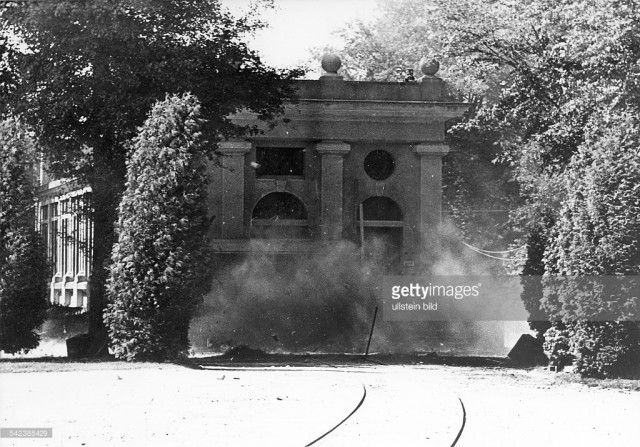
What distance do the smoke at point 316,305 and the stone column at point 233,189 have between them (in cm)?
76

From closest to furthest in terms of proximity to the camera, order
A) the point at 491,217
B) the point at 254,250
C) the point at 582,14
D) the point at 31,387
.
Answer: the point at 31,387 < the point at 582,14 < the point at 254,250 < the point at 491,217

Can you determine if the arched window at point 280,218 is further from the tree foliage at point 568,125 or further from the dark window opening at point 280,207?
the tree foliage at point 568,125

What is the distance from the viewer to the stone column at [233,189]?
31.8 meters

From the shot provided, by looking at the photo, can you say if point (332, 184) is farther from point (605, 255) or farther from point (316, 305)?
point (605, 255)

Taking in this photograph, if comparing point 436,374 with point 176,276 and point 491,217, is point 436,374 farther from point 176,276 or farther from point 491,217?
point 491,217

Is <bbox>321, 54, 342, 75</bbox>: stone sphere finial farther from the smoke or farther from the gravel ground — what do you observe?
the gravel ground

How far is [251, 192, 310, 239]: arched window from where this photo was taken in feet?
106

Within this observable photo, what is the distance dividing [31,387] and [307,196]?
1710 centimetres

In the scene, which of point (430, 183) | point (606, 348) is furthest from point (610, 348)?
point (430, 183)

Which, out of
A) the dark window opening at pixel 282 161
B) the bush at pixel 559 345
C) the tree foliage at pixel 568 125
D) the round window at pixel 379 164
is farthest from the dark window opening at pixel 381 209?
the bush at pixel 559 345

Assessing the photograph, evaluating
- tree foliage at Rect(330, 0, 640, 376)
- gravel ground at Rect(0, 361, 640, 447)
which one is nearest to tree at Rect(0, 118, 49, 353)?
gravel ground at Rect(0, 361, 640, 447)

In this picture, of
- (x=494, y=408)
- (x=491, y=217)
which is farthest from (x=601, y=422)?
(x=491, y=217)

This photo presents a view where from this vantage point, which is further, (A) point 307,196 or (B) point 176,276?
(A) point 307,196

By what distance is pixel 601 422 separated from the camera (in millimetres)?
13453
